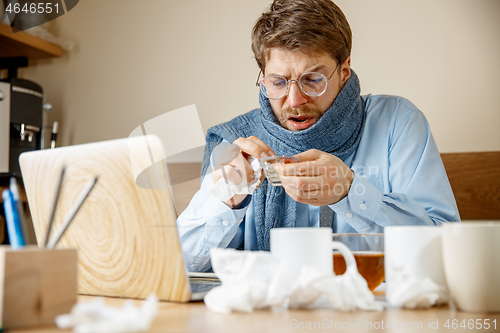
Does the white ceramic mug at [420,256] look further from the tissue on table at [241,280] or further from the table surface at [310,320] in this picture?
the tissue on table at [241,280]

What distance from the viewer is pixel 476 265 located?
0.48m

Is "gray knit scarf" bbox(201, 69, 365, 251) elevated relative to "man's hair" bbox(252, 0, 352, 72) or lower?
lower

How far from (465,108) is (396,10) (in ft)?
1.60

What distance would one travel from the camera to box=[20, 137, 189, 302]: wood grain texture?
0.51 m

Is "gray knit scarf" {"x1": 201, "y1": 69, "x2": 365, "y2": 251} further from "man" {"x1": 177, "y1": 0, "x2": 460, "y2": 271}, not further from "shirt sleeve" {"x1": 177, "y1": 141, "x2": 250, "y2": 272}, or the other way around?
"shirt sleeve" {"x1": 177, "y1": 141, "x2": 250, "y2": 272}

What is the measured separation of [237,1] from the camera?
2023mm

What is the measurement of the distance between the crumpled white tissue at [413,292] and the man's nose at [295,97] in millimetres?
822

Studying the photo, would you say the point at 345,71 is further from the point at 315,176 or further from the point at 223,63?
the point at 223,63

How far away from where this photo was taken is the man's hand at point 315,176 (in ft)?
3.08

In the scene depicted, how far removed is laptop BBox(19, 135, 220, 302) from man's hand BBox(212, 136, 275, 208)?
0.44m

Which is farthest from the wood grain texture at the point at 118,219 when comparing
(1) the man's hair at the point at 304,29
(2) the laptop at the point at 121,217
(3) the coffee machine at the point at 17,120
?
(3) the coffee machine at the point at 17,120

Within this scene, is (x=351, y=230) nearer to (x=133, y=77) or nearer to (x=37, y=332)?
(x=37, y=332)

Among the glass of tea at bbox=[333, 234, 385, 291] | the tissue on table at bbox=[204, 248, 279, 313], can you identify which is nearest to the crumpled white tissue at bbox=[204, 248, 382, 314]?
the tissue on table at bbox=[204, 248, 279, 313]

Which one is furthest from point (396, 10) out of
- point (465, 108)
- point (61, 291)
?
point (61, 291)
